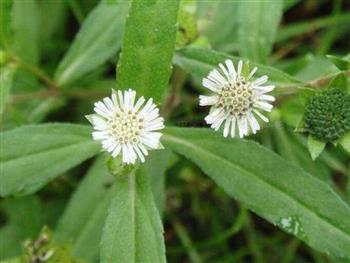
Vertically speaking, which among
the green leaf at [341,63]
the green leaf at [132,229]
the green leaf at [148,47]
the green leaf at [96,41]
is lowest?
the green leaf at [132,229]

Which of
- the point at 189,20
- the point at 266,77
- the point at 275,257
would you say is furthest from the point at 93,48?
the point at 275,257

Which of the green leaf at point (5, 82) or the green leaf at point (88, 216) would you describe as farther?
the green leaf at point (88, 216)

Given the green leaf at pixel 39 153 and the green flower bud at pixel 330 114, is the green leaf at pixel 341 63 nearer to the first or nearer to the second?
the green flower bud at pixel 330 114

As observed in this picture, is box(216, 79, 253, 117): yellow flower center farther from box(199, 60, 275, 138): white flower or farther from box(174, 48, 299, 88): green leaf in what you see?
box(174, 48, 299, 88): green leaf

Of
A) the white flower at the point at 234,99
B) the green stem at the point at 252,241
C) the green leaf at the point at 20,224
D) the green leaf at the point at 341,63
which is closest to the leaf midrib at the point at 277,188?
the white flower at the point at 234,99

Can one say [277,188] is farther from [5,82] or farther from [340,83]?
[5,82]

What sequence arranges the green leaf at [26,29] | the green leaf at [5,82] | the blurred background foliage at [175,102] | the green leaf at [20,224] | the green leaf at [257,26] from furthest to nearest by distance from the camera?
the green leaf at [26,29] < the green leaf at [20,224] < the blurred background foliage at [175,102] < the green leaf at [257,26] < the green leaf at [5,82]

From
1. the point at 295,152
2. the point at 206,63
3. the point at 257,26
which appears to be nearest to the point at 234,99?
the point at 206,63
